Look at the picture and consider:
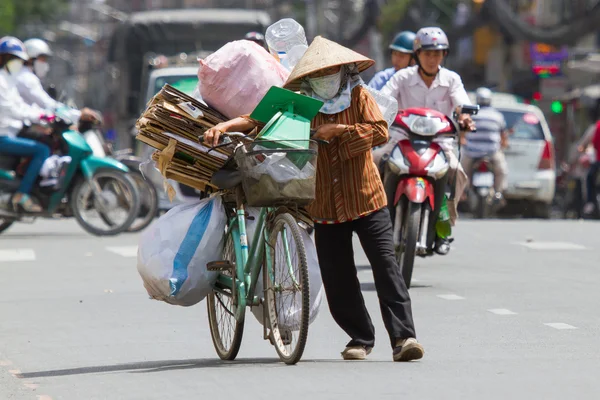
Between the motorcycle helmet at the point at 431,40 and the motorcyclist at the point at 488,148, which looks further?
the motorcyclist at the point at 488,148

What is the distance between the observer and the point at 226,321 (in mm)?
8508

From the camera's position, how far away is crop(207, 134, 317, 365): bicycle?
25.3 feet

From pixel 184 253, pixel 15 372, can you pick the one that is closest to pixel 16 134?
pixel 15 372

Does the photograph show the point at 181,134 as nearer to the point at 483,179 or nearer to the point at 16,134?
the point at 16,134

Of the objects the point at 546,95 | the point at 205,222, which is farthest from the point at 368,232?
the point at 546,95

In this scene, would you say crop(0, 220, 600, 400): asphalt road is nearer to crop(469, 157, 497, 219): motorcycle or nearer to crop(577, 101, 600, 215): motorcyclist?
crop(469, 157, 497, 219): motorcycle

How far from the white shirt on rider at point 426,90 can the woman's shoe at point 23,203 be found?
7377 millimetres

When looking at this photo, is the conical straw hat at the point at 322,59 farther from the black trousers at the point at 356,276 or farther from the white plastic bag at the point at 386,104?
the black trousers at the point at 356,276

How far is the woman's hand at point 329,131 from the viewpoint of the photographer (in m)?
8.00

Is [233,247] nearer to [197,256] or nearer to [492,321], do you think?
[197,256]

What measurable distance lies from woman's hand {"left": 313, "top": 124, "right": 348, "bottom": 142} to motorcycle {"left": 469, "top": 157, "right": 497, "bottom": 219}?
16.0m

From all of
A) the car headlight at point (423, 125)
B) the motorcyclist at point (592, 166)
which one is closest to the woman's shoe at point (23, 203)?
the car headlight at point (423, 125)

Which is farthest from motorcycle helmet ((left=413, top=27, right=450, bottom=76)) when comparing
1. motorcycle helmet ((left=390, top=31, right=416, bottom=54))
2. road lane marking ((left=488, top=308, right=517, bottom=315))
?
road lane marking ((left=488, top=308, right=517, bottom=315))

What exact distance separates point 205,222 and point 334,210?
26.4 inches
